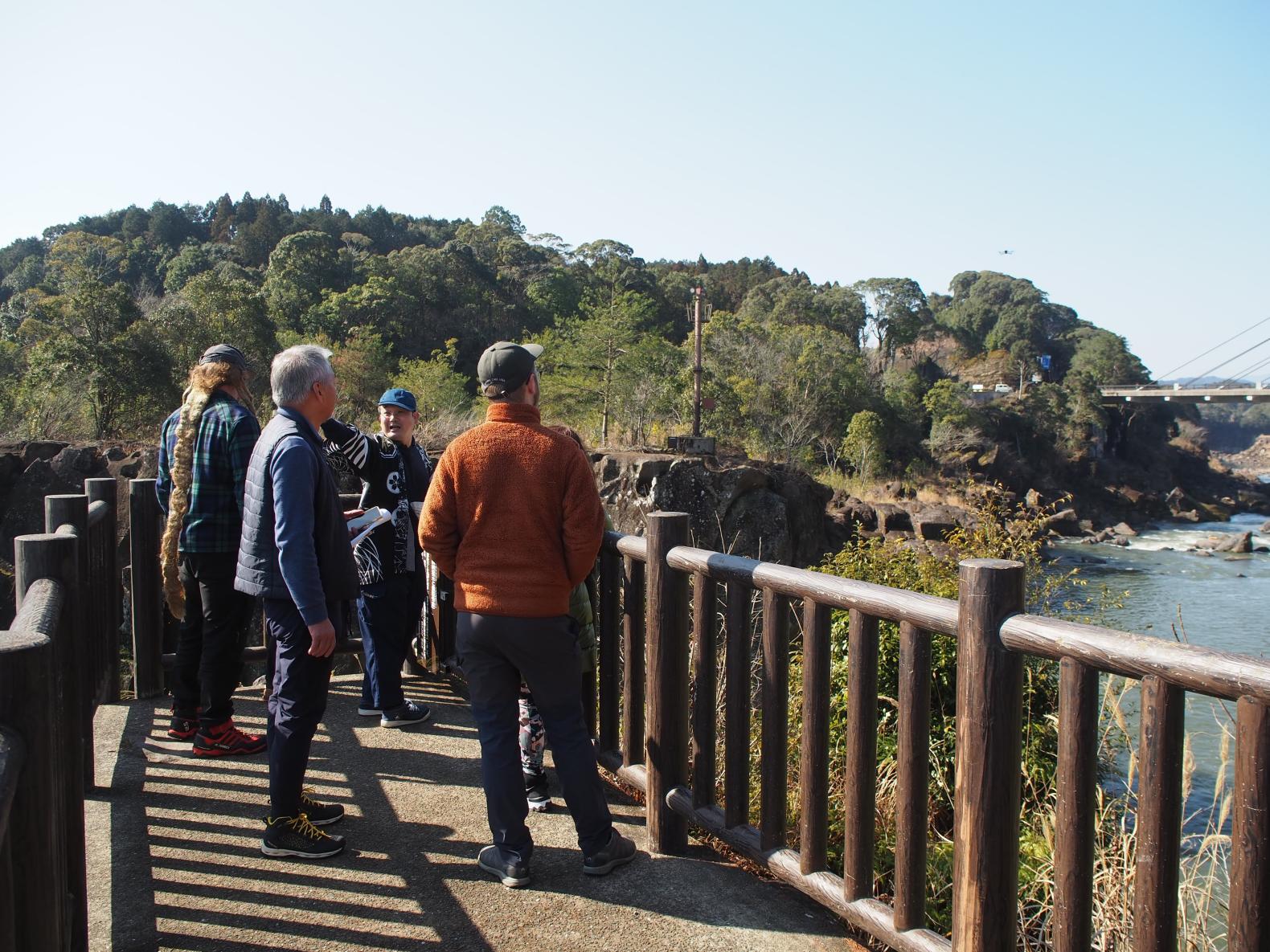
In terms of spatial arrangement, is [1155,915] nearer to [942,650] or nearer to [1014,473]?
[942,650]

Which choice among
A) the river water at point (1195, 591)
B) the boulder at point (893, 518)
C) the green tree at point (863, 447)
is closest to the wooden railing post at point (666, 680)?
the river water at point (1195, 591)

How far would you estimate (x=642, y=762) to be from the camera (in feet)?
11.6

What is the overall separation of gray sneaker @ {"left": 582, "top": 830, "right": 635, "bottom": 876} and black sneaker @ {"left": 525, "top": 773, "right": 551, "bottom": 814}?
45 centimetres

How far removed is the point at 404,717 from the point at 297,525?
1.75 metres

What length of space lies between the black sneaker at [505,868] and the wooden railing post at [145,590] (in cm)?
256

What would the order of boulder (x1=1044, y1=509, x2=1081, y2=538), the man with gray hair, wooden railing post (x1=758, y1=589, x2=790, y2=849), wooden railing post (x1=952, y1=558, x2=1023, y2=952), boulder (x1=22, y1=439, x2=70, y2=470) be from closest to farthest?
1. wooden railing post (x1=952, y1=558, x2=1023, y2=952)
2. wooden railing post (x1=758, y1=589, x2=790, y2=849)
3. the man with gray hair
4. boulder (x1=22, y1=439, x2=70, y2=470)
5. boulder (x1=1044, y1=509, x2=1081, y2=538)

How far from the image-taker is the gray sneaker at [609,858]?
9.79 ft

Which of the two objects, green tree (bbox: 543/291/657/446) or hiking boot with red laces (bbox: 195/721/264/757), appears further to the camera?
green tree (bbox: 543/291/657/446)

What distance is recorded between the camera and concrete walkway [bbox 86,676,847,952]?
2.64 m

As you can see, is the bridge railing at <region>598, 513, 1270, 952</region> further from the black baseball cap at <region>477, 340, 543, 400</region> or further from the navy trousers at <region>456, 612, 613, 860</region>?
the black baseball cap at <region>477, 340, 543, 400</region>

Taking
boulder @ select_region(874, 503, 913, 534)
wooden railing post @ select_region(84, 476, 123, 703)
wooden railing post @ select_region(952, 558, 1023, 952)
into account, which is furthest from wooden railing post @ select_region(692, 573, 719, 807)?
boulder @ select_region(874, 503, 913, 534)

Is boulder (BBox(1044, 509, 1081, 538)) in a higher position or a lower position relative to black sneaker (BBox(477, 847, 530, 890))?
lower

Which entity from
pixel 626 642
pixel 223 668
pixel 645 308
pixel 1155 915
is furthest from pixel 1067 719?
pixel 645 308

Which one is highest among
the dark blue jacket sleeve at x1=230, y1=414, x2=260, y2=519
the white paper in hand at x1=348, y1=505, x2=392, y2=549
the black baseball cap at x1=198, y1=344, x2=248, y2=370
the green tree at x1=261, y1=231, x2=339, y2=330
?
the green tree at x1=261, y1=231, x2=339, y2=330
